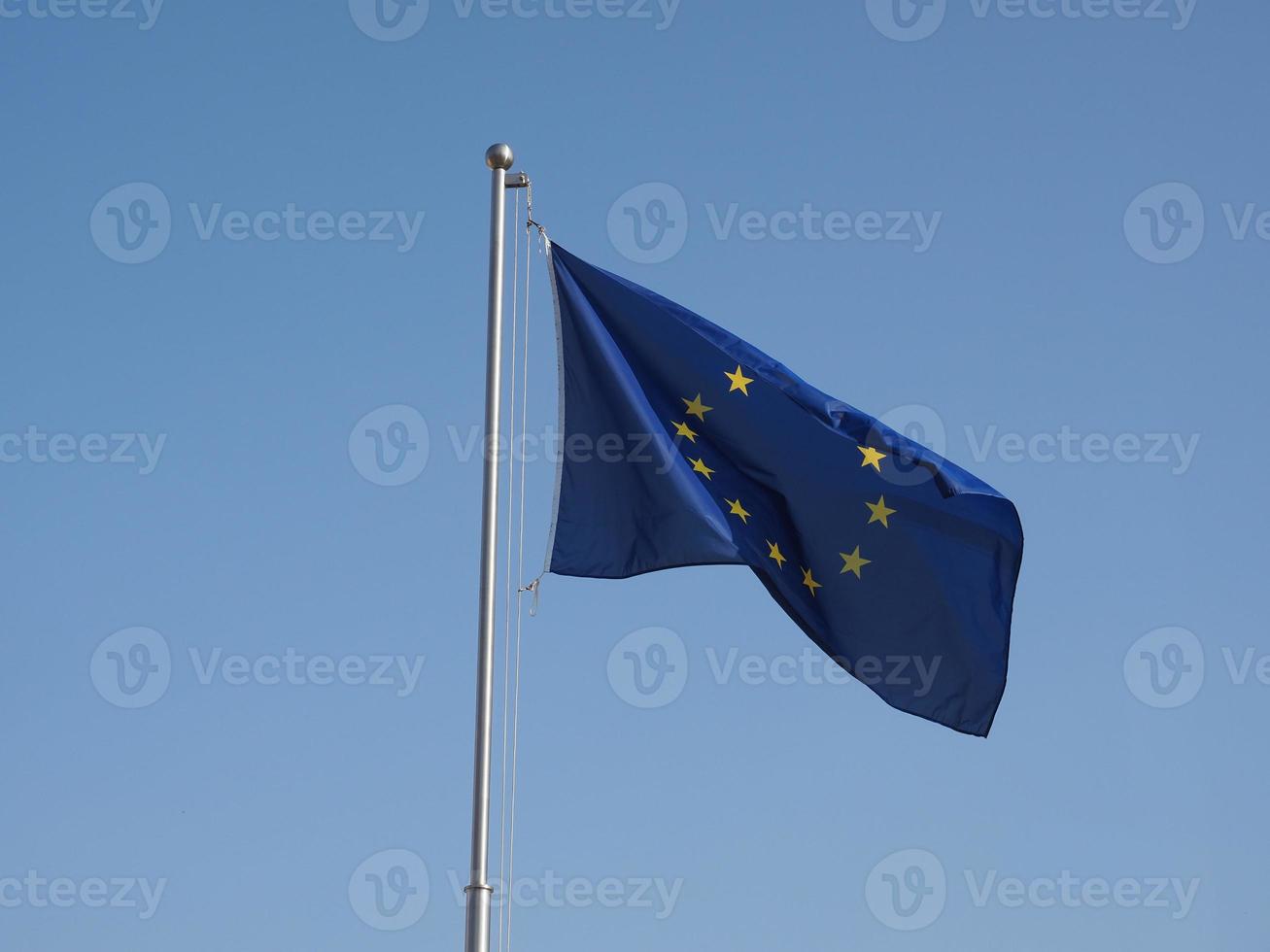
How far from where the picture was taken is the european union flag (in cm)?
1570

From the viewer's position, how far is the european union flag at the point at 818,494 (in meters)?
15.7

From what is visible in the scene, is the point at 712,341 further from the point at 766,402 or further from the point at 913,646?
the point at 913,646

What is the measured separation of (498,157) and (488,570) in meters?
3.68

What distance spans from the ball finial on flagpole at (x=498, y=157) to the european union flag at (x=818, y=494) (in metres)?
1.09

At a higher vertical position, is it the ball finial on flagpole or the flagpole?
the ball finial on flagpole

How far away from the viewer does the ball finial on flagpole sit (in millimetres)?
15094

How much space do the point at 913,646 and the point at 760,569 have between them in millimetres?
1564

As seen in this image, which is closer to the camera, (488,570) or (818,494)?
(488,570)

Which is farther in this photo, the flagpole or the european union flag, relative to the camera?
the european union flag

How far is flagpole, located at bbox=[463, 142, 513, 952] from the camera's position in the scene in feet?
42.9

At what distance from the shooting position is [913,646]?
15.9 metres

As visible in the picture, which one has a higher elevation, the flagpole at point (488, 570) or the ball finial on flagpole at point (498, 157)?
the ball finial on flagpole at point (498, 157)

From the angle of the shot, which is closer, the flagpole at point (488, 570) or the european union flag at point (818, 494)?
the flagpole at point (488, 570)

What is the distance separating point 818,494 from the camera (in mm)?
16141
